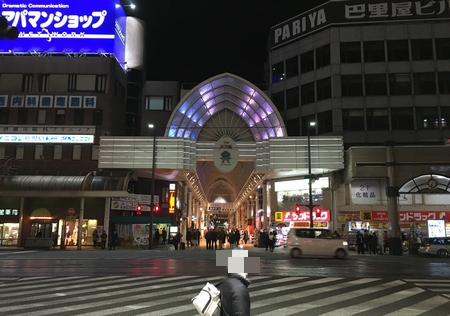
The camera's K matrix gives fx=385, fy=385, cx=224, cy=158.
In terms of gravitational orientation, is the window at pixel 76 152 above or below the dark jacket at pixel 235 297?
above

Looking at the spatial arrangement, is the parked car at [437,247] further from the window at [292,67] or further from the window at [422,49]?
the window at [292,67]

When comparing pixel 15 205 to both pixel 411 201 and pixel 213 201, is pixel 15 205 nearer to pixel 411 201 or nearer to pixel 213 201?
pixel 411 201

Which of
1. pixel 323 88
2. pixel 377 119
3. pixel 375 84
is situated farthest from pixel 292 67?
pixel 377 119

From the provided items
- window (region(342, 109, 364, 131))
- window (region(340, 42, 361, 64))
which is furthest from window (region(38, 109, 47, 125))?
window (region(340, 42, 361, 64))

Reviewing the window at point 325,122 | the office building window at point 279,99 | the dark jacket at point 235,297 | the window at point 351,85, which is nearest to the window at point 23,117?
the office building window at point 279,99

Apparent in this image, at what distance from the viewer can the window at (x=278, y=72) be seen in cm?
4599

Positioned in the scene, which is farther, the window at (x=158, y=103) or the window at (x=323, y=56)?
the window at (x=158, y=103)

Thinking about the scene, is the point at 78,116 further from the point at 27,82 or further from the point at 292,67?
the point at 292,67

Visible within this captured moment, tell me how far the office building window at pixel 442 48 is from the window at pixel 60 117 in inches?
1509

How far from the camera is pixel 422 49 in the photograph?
4003 centimetres

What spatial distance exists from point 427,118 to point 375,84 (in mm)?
6145

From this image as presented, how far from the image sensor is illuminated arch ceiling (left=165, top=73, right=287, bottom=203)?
39.1m

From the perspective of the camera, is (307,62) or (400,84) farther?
(307,62)

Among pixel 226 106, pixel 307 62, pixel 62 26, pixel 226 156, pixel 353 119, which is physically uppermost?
pixel 62 26
